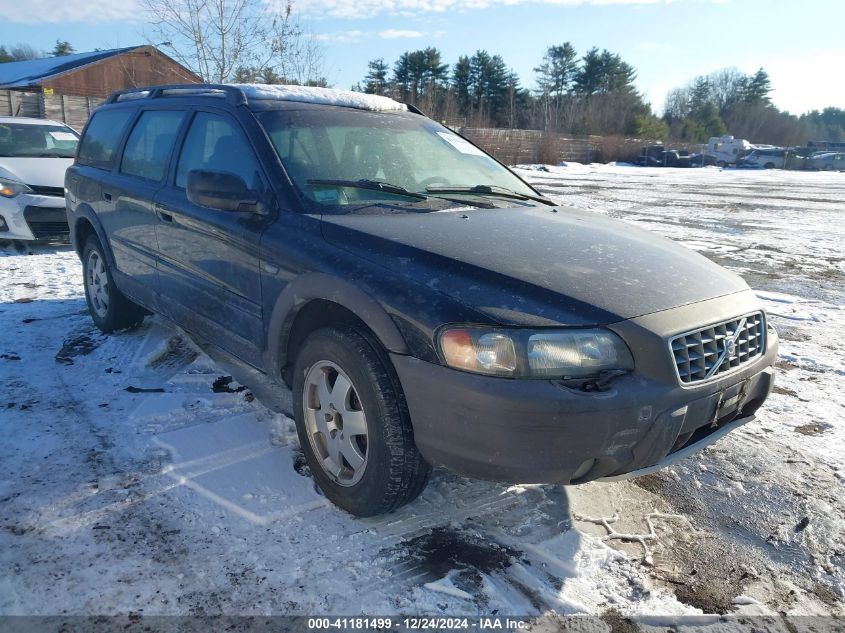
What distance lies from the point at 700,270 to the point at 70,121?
2607 cm

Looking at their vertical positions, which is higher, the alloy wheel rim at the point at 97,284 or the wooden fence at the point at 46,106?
the wooden fence at the point at 46,106

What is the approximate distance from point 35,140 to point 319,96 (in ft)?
24.8

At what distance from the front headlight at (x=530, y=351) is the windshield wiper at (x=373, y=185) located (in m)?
1.22

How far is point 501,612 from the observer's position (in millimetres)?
2203

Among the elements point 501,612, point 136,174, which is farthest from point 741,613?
point 136,174

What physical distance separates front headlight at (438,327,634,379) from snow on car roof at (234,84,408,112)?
6.64ft

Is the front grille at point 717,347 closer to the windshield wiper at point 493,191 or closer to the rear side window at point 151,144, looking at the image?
the windshield wiper at point 493,191

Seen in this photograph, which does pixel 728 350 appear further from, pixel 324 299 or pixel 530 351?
pixel 324 299

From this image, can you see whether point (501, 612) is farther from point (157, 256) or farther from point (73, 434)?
point (157, 256)

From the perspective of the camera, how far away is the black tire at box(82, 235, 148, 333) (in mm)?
4801

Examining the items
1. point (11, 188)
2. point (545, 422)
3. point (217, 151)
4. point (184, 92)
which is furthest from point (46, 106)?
point (545, 422)

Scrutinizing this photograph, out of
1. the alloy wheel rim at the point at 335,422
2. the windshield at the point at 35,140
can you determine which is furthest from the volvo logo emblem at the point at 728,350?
the windshield at the point at 35,140

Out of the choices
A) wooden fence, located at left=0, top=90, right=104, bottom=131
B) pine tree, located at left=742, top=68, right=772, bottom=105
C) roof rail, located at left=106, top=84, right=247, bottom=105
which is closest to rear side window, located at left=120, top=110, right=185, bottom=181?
roof rail, located at left=106, top=84, right=247, bottom=105

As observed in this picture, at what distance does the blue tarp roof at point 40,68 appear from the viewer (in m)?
37.3
